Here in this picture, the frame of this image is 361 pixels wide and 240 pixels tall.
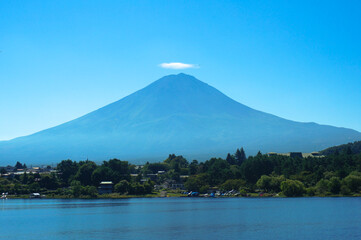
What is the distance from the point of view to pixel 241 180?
9988cm

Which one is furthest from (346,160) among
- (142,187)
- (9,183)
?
(9,183)

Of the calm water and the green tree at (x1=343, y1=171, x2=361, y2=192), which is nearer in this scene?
the calm water

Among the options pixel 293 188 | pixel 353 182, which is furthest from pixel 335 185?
pixel 293 188

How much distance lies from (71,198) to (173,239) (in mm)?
67239

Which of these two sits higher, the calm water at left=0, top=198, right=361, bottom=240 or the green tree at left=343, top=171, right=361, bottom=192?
the green tree at left=343, top=171, right=361, bottom=192

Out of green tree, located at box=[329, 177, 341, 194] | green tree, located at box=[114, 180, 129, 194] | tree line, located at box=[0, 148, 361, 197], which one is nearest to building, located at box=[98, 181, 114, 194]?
tree line, located at box=[0, 148, 361, 197]

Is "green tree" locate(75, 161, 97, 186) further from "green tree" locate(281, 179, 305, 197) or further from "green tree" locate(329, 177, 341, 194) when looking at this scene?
"green tree" locate(329, 177, 341, 194)

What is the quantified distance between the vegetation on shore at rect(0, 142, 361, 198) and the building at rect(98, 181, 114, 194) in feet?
4.34

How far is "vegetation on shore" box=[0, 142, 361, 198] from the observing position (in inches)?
3277

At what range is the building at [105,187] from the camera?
101812 millimetres

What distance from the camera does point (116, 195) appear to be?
328 feet

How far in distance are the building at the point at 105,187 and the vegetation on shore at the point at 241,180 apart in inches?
Result: 52.0

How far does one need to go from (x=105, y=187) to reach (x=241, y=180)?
28.6m

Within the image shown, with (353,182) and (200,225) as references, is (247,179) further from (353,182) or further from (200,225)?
(200,225)
